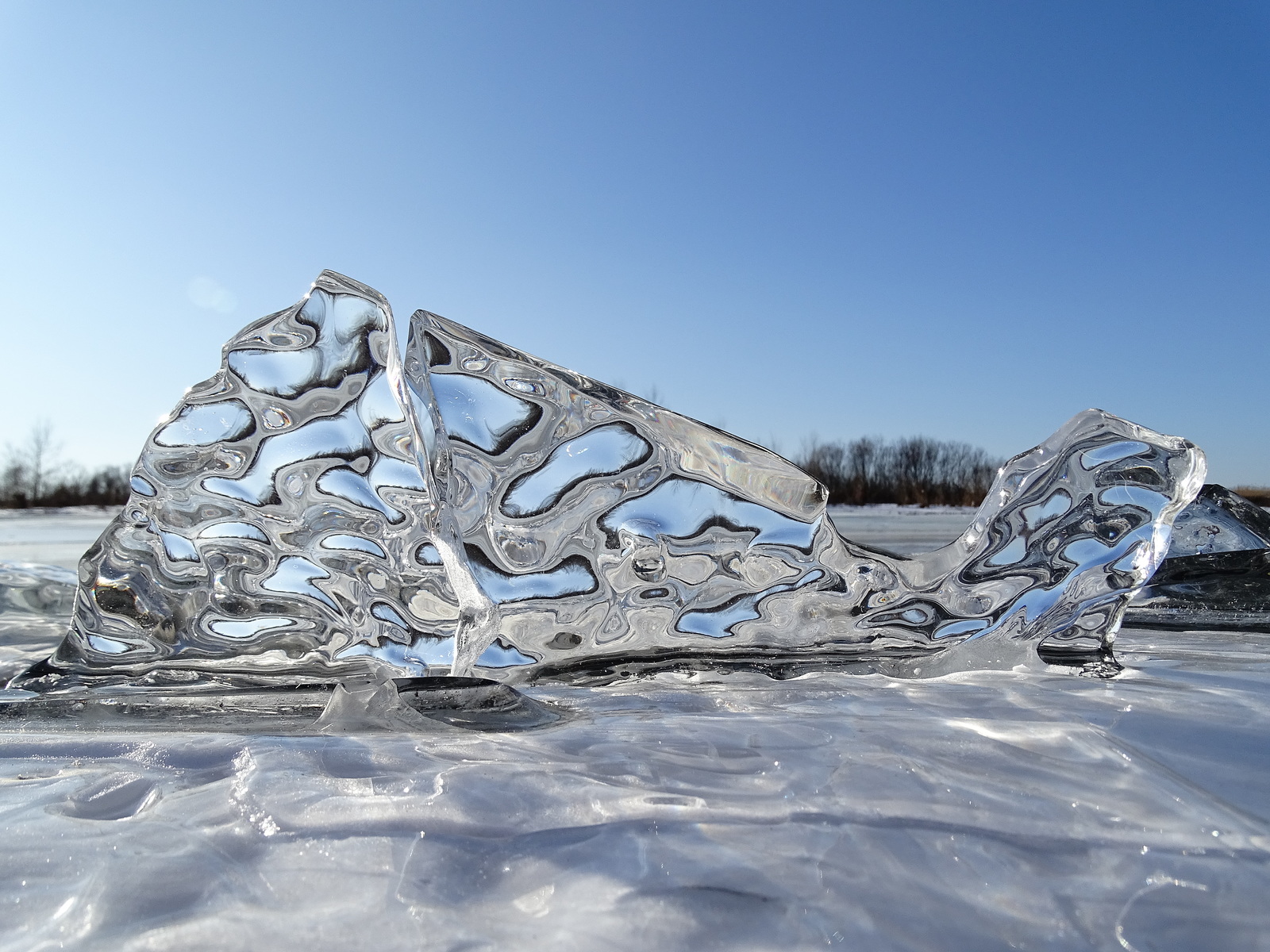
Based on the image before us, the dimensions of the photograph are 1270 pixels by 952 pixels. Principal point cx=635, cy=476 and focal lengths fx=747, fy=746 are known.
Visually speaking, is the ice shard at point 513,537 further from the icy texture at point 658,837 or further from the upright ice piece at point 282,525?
the icy texture at point 658,837

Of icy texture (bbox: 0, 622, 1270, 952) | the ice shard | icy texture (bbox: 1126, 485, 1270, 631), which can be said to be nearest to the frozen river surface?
icy texture (bbox: 0, 622, 1270, 952)

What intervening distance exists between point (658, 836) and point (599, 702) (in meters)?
0.61

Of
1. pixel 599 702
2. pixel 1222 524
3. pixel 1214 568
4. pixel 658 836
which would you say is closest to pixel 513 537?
pixel 599 702

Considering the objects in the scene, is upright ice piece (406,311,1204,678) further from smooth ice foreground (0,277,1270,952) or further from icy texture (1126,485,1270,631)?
icy texture (1126,485,1270,631)

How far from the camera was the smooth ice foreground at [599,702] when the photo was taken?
1.80 ft

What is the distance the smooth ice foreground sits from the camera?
0.55 m

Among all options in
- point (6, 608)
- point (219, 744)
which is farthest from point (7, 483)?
point (219, 744)

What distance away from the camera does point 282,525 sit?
1598 mm

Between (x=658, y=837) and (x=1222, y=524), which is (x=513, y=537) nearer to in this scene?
(x=658, y=837)

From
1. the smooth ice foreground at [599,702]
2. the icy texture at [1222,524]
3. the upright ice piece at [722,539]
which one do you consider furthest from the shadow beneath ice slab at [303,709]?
the icy texture at [1222,524]

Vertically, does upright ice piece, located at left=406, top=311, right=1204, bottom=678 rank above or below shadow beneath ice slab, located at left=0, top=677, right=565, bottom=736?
above

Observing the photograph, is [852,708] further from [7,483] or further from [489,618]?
[7,483]

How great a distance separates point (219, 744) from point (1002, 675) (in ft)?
4.30

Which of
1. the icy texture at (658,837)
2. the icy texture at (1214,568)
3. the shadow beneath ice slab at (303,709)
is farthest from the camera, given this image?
the icy texture at (1214,568)
